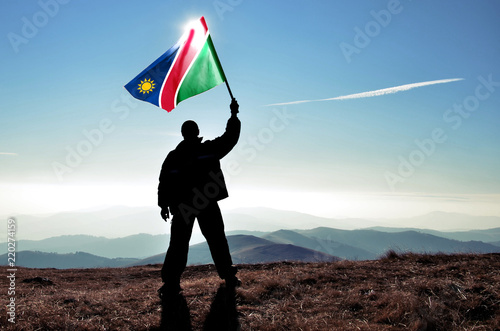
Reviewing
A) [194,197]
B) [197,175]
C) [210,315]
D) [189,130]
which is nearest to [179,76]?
[189,130]

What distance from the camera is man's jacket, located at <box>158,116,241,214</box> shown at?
5059 mm

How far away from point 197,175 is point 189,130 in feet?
2.64

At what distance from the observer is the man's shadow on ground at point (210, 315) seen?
377 centimetres

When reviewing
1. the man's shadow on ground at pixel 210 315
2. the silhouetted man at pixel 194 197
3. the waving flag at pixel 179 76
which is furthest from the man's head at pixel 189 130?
Result: the man's shadow on ground at pixel 210 315

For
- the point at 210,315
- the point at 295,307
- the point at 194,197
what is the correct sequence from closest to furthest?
the point at 210,315 < the point at 295,307 < the point at 194,197

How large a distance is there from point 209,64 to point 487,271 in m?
6.87

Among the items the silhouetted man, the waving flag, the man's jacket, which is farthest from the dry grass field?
the waving flag

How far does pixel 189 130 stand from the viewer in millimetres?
5301

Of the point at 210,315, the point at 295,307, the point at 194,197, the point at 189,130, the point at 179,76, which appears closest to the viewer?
the point at 210,315

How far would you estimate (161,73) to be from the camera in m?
6.50

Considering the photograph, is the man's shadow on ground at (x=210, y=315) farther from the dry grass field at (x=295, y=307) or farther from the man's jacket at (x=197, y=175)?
the man's jacket at (x=197, y=175)

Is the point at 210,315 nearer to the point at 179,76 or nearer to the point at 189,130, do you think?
the point at 189,130

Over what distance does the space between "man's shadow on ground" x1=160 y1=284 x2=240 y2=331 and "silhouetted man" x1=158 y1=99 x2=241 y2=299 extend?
1.53ft

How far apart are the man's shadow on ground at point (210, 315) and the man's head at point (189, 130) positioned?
2587mm
